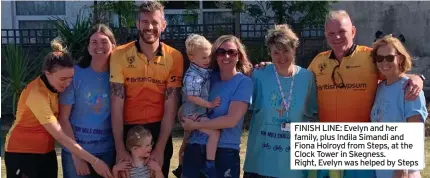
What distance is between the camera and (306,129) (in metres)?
4.81

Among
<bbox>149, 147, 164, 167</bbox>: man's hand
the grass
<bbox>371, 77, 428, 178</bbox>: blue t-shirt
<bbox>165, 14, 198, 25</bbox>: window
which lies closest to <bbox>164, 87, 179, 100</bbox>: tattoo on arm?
<bbox>149, 147, 164, 167</bbox>: man's hand

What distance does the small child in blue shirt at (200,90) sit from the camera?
4.75 metres

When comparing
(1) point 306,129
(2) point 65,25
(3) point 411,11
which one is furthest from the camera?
(3) point 411,11

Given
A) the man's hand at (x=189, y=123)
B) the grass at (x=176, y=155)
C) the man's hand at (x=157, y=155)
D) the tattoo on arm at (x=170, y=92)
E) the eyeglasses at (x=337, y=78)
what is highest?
the eyeglasses at (x=337, y=78)

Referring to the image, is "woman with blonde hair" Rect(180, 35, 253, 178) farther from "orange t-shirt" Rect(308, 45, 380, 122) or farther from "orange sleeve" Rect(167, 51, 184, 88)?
"orange t-shirt" Rect(308, 45, 380, 122)

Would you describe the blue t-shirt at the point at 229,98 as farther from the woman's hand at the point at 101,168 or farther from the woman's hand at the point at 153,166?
the woman's hand at the point at 101,168

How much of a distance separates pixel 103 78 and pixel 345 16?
1.97m

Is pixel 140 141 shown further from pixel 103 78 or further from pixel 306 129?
pixel 306 129

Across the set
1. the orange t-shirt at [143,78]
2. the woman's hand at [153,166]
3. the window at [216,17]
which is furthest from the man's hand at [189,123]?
the window at [216,17]

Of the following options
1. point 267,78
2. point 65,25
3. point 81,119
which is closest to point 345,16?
point 267,78

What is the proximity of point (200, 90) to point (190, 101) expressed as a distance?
0.15 m

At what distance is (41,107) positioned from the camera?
4816mm

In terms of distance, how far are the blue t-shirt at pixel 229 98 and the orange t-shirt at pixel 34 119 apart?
114cm

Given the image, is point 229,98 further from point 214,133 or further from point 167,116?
point 167,116
